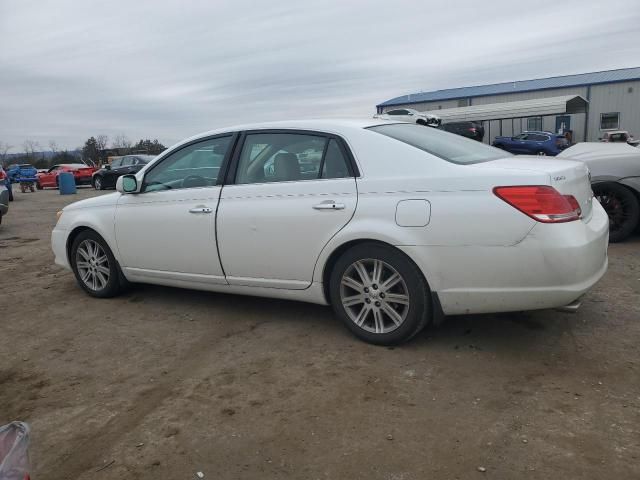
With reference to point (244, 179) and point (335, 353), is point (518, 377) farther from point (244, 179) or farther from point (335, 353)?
point (244, 179)

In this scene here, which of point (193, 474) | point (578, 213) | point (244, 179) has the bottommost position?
point (193, 474)

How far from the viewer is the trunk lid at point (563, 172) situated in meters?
3.21

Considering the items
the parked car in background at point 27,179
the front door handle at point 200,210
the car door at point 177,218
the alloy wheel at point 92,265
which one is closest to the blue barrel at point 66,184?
the parked car in background at point 27,179

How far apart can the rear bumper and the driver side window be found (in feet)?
6.07

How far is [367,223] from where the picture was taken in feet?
11.4

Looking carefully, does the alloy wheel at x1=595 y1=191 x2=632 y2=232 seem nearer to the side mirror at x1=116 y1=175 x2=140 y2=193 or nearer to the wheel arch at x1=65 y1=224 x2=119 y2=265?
the side mirror at x1=116 y1=175 x2=140 y2=193

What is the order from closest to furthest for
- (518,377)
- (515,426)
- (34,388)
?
(515,426), (518,377), (34,388)

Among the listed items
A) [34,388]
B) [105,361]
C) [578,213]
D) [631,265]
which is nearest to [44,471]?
[34,388]

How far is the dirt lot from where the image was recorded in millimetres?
2436

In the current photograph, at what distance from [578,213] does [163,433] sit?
269 centimetres

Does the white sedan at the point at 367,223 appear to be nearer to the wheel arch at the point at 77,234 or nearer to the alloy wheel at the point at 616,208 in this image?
the wheel arch at the point at 77,234

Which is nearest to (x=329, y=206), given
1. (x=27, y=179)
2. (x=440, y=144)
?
(x=440, y=144)

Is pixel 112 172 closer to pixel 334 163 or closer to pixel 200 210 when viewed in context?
pixel 200 210

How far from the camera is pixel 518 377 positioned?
3141 mm
